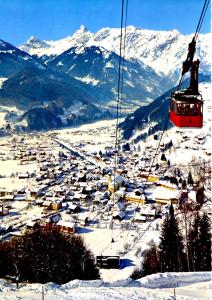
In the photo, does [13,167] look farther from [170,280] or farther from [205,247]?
[170,280]

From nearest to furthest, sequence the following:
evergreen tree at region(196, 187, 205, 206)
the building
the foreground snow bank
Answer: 1. the foreground snow bank
2. evergreen tree at region(196, 187, 205, 206)
3. the building

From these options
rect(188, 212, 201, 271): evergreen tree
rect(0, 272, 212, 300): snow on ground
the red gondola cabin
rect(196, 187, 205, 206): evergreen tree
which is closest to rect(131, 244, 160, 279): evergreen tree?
rect(188, 212, 201, 271): evergreen tree

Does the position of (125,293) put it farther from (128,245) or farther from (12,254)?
(128,245)

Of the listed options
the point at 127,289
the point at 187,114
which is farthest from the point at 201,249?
the point at 187,114

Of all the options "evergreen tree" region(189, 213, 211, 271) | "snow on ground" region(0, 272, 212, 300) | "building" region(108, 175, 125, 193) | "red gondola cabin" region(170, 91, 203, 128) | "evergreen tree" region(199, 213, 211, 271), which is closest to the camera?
"red gondola cabin" region(170, 91, 203, 128)

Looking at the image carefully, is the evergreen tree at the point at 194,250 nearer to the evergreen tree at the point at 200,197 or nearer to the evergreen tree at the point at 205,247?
the evergreen tree at the point at 205,247

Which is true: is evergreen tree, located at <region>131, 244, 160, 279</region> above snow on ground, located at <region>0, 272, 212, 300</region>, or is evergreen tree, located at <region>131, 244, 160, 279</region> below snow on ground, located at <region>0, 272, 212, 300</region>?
below

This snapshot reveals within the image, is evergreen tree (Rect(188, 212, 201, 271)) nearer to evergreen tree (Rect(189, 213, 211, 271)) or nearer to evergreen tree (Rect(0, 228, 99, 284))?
evergreen tree (Rect(189, 213, 211, 271))

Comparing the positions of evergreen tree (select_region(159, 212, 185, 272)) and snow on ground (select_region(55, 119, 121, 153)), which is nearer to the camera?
evergreen tree (select_region(159, 212, 185, 272))
